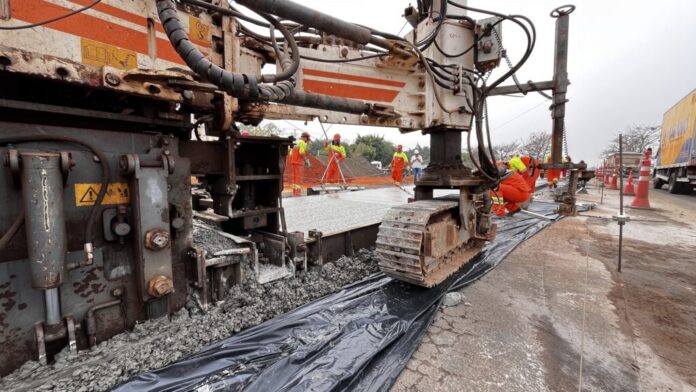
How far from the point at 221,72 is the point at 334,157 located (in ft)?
35.7

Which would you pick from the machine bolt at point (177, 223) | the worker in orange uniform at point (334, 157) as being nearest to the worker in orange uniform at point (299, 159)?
the worker in orange uniform at point (334, 157)

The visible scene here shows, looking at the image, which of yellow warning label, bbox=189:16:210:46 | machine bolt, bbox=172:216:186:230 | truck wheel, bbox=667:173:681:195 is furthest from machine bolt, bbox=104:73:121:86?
truck wheel, bbox=667:173:681:195

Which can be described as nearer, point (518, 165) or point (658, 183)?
point (518, 165)

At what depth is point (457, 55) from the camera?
3.24 meters

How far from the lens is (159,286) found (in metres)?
1.95

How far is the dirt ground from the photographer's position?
6.13 ft

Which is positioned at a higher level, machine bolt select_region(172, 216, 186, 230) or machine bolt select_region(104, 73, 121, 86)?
machine bolt select_region(104, 73, 121, 86)

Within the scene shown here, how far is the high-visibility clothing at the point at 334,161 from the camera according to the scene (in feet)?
40.2

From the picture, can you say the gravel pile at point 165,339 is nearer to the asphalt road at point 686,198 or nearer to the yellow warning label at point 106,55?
the yellow warning label at point 106,55

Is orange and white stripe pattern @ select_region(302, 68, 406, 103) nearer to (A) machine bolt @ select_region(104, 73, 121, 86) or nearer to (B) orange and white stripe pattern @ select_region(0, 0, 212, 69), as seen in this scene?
(B) orange and white stripe pattern @ select_region(0, 0, 212, 69)

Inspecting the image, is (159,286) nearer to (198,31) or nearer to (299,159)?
(198,31)

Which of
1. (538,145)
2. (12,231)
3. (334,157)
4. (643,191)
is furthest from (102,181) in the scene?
(538,145)

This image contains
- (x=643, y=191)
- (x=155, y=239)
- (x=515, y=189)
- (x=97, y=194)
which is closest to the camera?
(x=97, y=194)

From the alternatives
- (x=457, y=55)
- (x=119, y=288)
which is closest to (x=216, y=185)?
(x=119, y=288)
